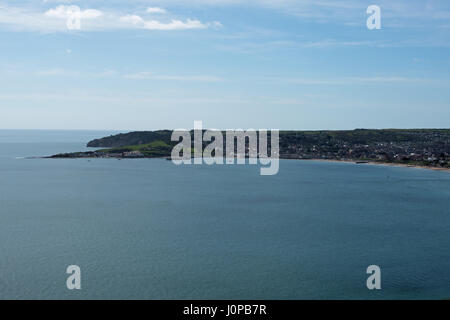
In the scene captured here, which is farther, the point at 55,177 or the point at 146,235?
the point at 55,177

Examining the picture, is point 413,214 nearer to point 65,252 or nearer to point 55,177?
point 65,252

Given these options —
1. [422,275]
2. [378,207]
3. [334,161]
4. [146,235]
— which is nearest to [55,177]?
[146,235]
